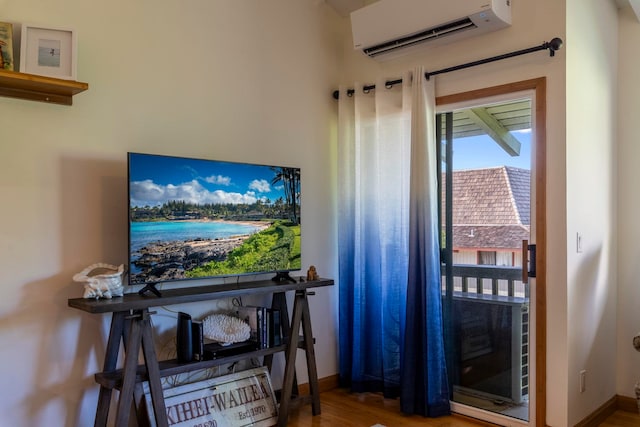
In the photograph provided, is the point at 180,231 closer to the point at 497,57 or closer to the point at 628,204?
the point at 497,57

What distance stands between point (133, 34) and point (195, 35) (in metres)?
0.38

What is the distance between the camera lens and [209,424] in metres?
2.59

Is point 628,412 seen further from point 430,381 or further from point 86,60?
point 86,60

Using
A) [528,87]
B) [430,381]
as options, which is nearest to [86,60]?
[528,87]

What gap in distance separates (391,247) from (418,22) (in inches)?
56.4

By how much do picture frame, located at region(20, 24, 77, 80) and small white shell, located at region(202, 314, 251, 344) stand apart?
141cm

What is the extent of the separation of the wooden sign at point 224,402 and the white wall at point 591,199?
1.71 metres

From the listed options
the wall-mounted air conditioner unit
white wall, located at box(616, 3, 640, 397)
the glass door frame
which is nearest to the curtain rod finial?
the glass door frame

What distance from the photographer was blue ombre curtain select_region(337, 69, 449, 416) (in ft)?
9.95

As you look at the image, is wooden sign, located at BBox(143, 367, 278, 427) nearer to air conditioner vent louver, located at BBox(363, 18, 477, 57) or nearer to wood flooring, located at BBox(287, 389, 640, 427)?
wood flooring, located at BBox(287, 389, 640, 427)

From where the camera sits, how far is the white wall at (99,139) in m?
2.19

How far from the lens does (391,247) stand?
3.29 m

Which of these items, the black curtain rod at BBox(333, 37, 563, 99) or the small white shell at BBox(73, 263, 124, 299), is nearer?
the small white shell at BBox(73, 263, 124, 299)

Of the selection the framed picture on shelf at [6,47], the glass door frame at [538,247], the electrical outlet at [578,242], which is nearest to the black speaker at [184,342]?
the framed picture on shelf at [6,47]
